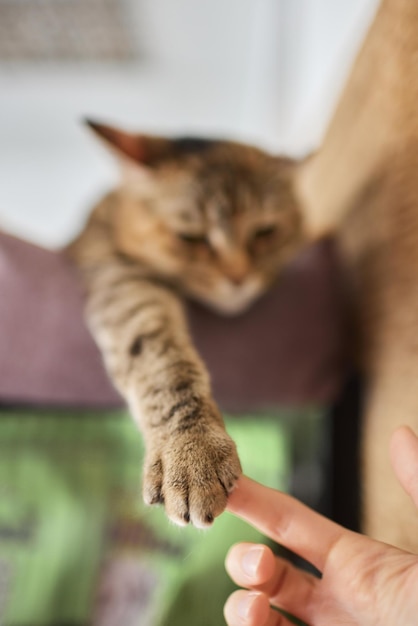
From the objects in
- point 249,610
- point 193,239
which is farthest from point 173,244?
point 249,610

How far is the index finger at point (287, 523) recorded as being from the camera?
0.48 metres

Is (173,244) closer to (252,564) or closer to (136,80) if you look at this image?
(252,564)

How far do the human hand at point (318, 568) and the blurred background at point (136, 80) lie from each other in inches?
36.8

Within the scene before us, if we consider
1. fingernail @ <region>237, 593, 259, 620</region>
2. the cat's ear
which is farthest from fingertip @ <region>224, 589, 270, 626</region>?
the cat's ear

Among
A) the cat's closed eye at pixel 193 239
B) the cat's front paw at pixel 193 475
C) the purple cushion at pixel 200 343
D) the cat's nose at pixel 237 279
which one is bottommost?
the cat's front paw at pixel 193 475

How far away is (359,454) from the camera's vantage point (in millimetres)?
706

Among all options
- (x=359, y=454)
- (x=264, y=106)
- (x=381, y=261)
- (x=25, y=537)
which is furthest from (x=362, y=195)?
(x=264, y=106)

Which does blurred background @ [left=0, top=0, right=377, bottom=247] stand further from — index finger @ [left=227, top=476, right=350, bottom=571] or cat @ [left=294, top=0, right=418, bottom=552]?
index finger @ [left=227, top=476, right=350, bottom=571]

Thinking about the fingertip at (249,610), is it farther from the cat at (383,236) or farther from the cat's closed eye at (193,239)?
the cat's closed eye at (193,239)

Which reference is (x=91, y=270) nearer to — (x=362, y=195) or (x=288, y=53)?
(x=362, y=195)

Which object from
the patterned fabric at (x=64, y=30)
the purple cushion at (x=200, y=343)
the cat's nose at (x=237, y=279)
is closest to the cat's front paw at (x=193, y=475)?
the purple cushion at (x=200, y=343)

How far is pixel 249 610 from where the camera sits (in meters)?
0.45

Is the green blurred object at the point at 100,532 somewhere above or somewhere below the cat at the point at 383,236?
below

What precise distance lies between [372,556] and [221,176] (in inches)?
26.5
